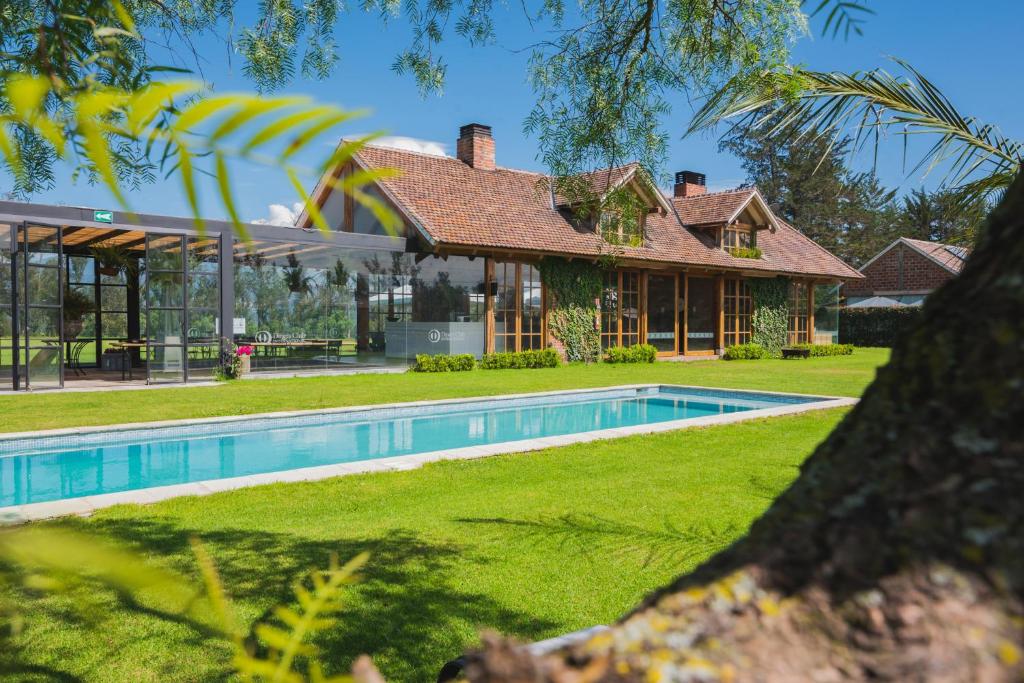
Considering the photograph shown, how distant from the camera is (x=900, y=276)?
37812 mm

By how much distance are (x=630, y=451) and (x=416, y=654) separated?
16.9 feet

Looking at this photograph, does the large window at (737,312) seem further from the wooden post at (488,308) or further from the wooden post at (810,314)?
the wooden post at (488,308)

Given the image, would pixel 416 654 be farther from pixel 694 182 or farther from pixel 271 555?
pixel 694 182

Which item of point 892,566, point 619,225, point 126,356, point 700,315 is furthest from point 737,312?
point 892,566

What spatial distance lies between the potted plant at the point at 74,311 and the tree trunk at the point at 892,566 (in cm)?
1927

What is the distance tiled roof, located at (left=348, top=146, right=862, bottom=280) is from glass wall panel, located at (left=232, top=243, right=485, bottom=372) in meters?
1.15

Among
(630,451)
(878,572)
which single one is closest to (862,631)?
(878,572)

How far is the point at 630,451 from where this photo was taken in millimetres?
8258

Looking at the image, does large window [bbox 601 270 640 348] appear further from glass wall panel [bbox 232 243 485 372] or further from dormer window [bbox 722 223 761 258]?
dormer window [bbox 722 223 761 258]

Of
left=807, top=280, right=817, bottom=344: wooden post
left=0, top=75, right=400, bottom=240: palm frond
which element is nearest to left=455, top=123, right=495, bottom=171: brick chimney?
left=807, top=280, right=817, bottom=344: wooden post

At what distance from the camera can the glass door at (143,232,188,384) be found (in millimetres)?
16156

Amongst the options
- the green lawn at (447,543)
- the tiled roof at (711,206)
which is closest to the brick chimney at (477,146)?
the tiled roof at (711,206)

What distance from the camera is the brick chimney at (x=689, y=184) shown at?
101ft

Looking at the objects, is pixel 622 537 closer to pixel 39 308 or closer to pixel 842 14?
pixel 842 14
